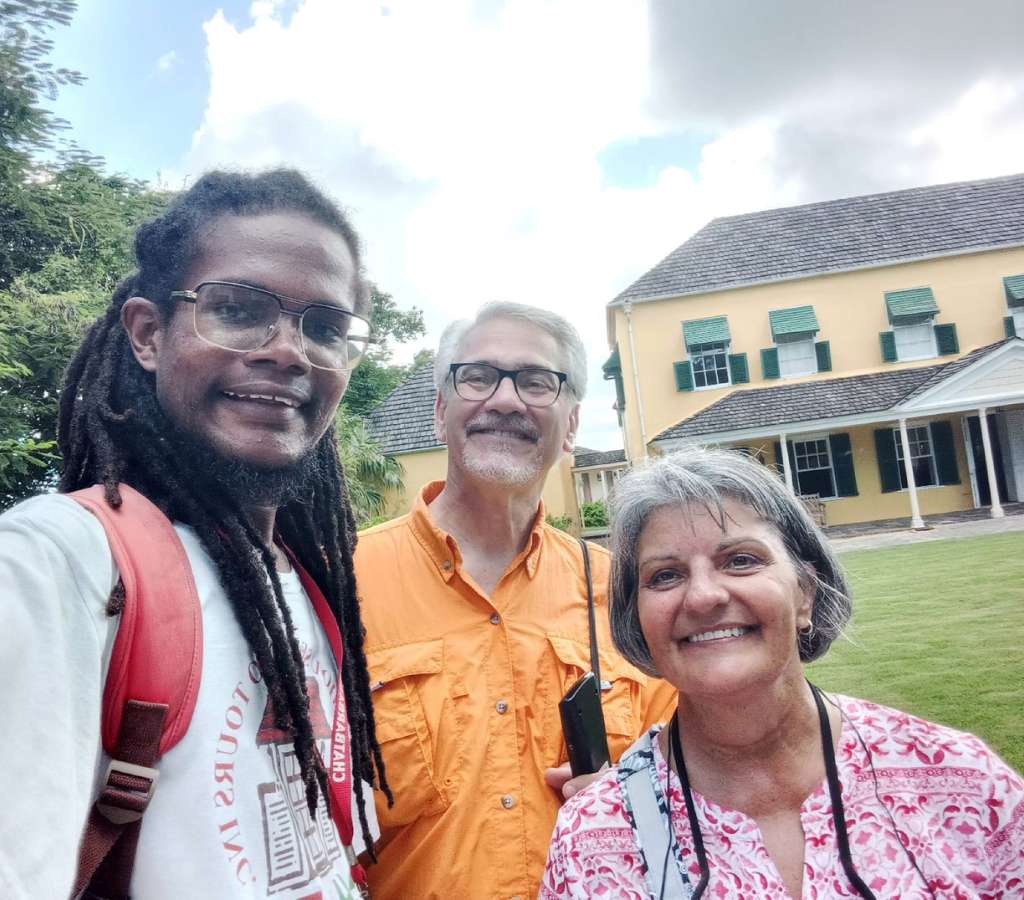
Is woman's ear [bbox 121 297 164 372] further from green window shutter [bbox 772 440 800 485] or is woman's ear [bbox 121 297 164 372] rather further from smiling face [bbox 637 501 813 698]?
green window shutter [bbox 772 440 800 485]

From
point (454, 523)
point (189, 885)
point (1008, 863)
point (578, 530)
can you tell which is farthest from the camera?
point (578, 530)

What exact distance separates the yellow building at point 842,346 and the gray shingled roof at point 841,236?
6cm

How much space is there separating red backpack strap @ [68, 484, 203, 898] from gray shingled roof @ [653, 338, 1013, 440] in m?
18.8

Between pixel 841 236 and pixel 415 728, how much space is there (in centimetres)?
2247

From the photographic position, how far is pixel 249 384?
157 cm

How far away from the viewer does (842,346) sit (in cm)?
2059

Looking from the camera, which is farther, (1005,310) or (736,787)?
(1005,310)

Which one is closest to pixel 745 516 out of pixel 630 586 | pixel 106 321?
pixel 630 586

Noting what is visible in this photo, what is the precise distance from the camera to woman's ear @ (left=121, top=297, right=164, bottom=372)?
1.61 m

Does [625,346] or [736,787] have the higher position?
[625,346]

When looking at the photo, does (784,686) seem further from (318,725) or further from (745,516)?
(318,725)

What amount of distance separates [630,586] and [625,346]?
19.5m

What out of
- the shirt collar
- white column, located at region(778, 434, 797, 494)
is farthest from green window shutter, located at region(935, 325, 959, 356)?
the shirt collar

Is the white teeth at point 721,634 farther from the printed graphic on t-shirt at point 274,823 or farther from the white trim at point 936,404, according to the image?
the white trim at point 936,404
